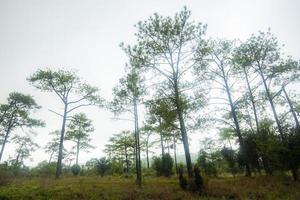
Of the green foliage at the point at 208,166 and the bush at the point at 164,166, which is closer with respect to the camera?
the green foliage at the point at 208,166

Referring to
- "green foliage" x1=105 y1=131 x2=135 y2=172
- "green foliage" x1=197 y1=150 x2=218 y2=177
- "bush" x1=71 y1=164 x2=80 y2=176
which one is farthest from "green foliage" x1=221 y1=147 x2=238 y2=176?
"bush" x1=71 y1=164 x2=80 y2=176

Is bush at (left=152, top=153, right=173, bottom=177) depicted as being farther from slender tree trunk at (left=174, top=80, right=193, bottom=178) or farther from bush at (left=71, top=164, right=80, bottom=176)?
slender tree trunk at (left=174, top=80, right=193, bottom=178)

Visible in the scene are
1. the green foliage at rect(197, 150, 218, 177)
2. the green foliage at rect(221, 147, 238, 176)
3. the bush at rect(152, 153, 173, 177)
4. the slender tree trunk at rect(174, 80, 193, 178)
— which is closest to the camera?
the slender tree trunk at rect(174, 80, 193, 178)

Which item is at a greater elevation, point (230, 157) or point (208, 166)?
point (230, 157)

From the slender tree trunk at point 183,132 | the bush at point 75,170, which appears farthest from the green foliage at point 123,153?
the slender tree trunk at point 183,132


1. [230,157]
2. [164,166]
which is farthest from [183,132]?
[230,157]

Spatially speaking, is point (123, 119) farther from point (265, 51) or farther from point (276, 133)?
point (265, 51)

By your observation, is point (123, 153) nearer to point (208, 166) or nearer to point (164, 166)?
point (164, 166)

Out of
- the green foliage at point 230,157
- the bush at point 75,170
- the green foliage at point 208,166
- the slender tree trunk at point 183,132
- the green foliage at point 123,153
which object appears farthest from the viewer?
the green foliage at point 123,153

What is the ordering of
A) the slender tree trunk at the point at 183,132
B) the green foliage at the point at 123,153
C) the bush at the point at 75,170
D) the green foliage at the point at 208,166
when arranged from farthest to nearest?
1. the green foliage at the point at 123,153
2. the bush at the point at 75,170
3. the green foliage at the point at 208,166
4. the slender tree trunk at the point at 183,132

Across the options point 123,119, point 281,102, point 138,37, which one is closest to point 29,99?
point 123,119

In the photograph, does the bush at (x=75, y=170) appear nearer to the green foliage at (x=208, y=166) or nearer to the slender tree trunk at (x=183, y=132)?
the green foliage at (x=208, y=166)

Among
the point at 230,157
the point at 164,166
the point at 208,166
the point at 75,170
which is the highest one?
the point at 230,157

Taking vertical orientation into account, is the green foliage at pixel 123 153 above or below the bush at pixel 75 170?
above
